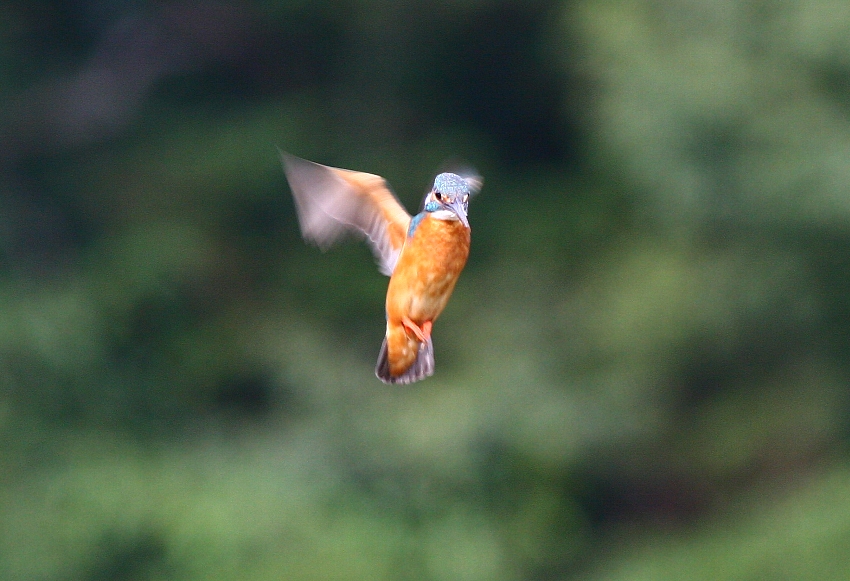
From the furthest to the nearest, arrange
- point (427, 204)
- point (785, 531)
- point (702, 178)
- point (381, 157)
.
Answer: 1. point (381, 157)
2. point (785, 531)
3. point (702, 178)
4. point (427, 204)

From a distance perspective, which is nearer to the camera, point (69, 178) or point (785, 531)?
point (785, 531)

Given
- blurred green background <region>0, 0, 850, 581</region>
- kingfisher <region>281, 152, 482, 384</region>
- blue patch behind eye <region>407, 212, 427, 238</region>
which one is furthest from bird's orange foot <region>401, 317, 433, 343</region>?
blurred green background <region>0, 0, 850, 581</region>

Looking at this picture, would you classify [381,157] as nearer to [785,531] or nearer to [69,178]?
[69,178]

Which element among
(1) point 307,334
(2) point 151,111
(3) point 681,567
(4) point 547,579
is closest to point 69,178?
(2) point 151,111

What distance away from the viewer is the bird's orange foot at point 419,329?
2.18 metres

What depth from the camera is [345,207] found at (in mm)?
2293

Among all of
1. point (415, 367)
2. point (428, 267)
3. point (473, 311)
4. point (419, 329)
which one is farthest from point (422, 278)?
point (473, 311)

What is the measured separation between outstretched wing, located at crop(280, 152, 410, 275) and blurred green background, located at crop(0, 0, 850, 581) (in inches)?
191

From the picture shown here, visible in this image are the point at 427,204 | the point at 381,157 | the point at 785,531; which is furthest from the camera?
the point at 381,157

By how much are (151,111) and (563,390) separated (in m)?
3.49

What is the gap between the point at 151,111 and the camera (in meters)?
8.81

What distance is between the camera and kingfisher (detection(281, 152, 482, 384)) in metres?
2.05

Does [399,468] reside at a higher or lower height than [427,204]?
higher


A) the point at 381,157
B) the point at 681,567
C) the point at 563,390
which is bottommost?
the point at 681,567
